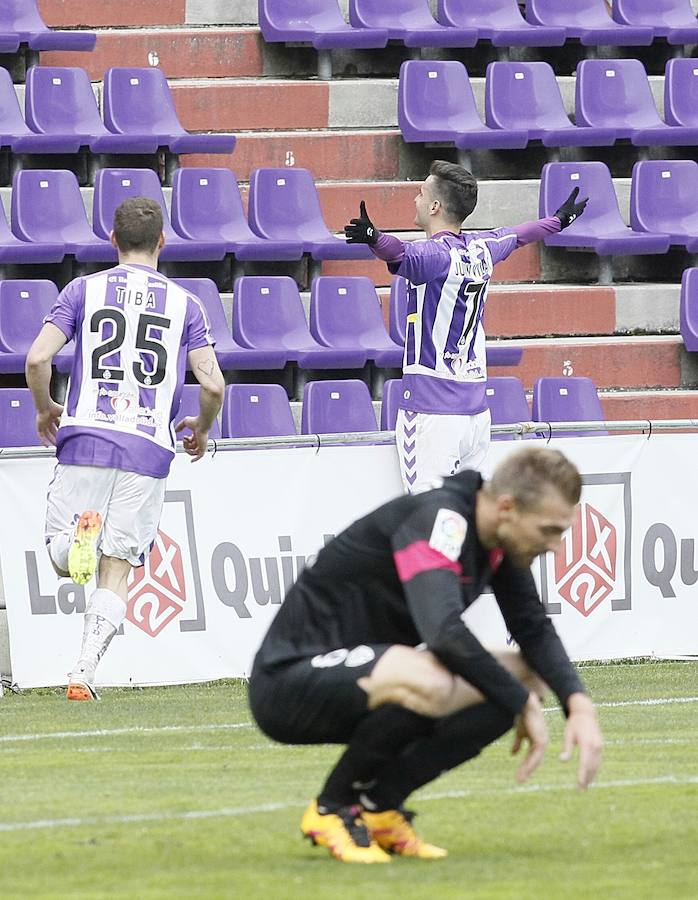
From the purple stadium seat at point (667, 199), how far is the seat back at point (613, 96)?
0.77 meters

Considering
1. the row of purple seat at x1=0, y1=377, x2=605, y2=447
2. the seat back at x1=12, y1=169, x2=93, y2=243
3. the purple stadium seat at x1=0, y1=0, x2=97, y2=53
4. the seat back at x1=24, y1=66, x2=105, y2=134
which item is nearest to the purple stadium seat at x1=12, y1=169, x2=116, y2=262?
the seat back at x1=12, y1=169, x2=93, y2=243

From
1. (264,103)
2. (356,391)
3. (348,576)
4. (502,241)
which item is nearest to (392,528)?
(348,576)

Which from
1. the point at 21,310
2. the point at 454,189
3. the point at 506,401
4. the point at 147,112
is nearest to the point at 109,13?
the point at 147,112

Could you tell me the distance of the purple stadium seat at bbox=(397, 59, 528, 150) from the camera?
13492 mm

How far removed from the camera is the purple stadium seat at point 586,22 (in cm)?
1457

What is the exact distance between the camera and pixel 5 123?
490 inches

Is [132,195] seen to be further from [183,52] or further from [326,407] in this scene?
[183,52]

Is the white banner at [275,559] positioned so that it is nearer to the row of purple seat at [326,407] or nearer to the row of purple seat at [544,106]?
the row of purple seat at [326,407]

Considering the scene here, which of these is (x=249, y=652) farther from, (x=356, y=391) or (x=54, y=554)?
(x=356, y=391)

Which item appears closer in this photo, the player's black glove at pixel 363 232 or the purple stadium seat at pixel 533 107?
the player's black glove at pixel 363 232

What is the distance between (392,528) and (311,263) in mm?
8538

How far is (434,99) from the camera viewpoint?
44.8 feet

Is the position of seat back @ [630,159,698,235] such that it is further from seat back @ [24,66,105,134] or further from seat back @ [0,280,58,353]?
seat back @ [0,280,58,353]

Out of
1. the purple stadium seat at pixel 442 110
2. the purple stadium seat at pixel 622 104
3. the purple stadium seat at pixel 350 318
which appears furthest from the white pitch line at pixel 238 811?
the purple stadium seat at pixel 622 104
